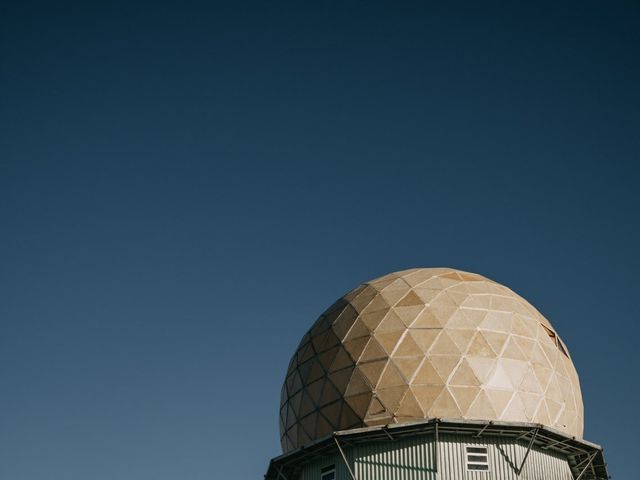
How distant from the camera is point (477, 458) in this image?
92.9ft

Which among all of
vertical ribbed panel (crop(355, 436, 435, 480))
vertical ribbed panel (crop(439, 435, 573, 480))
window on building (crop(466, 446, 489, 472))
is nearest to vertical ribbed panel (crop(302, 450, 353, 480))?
vertical ribbed panel (crop(355, 436, 435, 480))

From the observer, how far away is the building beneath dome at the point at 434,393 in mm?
28297

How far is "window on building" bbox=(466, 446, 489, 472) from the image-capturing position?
1109 inches

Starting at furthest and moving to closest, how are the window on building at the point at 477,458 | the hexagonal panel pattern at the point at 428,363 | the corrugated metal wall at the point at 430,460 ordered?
the hexagonal panel pattern at the point at 428,363
the window on building at the point at 477,458
the corrugated metal wall at the point at 430,460

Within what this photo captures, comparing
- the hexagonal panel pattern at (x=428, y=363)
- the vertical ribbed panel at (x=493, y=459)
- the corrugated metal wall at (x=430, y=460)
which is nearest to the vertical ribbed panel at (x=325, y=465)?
the corrugated metal wall at (x=430, y=460)

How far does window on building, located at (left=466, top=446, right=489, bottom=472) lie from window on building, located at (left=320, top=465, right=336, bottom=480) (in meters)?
4.54

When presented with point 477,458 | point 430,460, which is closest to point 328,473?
point 430,460

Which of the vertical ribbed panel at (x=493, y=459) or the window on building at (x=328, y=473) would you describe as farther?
the window on building at (x=328, y=473)

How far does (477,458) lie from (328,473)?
16.5ft

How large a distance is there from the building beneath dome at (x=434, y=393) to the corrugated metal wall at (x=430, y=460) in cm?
3

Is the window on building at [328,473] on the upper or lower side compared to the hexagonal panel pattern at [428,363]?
lower

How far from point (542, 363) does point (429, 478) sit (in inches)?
237

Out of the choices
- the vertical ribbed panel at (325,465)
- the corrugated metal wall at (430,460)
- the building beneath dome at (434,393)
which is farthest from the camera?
the vertical ribbed panel at (325,465)

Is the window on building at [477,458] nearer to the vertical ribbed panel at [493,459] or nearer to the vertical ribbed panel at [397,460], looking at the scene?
the vertical ribbed panel at [493,459]
